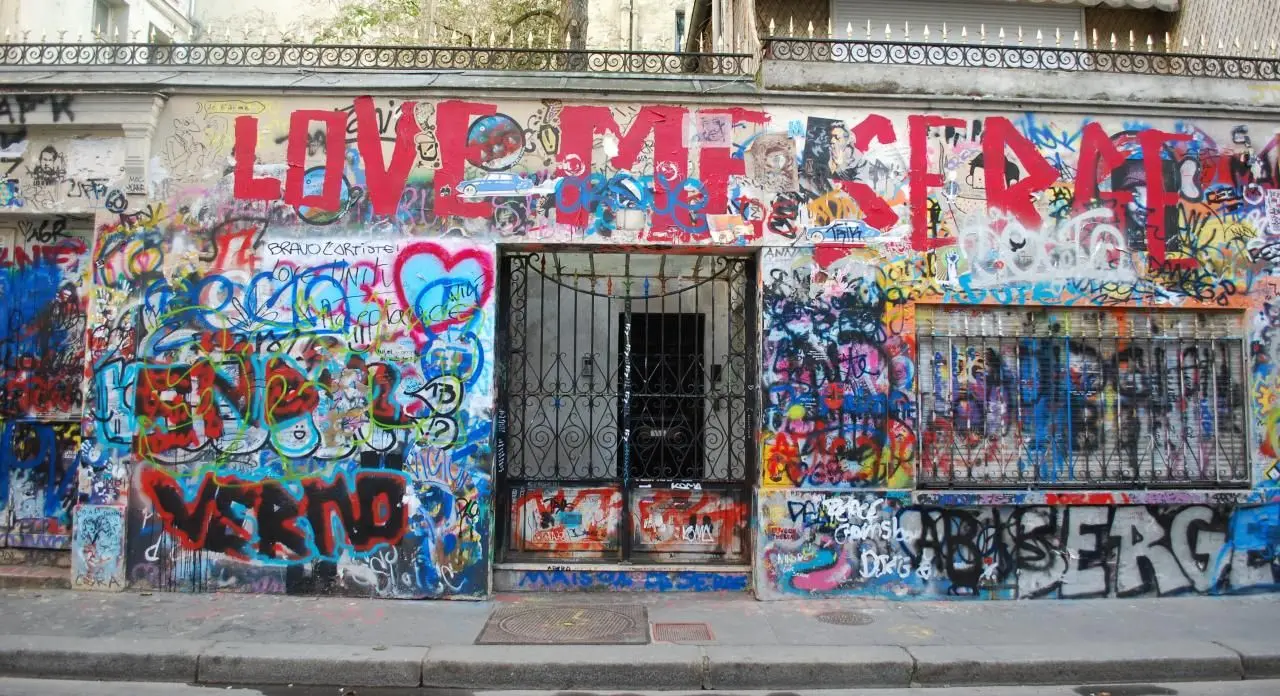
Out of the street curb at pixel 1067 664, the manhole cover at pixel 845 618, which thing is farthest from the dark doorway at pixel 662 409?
the street curb at pixel 1067 664

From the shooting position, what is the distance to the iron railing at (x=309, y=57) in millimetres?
6910

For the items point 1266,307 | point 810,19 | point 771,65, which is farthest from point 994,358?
point 810,19

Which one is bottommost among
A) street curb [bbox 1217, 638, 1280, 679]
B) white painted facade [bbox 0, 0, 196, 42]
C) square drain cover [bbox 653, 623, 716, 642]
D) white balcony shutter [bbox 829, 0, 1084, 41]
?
street curb [bbox 1217, 638, 1280, 679]

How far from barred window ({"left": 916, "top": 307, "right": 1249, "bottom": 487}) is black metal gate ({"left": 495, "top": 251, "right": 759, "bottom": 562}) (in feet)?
5.47

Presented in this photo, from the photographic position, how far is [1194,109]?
22.7 feet

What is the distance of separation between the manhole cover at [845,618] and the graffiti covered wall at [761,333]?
390 mm

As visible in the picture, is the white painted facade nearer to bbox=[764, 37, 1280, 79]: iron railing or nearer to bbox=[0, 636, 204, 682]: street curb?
bbox=[0, 636, 204, 682]: street curb

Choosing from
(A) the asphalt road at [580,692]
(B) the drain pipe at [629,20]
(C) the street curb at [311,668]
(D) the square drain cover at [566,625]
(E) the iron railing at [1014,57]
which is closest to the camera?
(A) the asphalt road at [580,692]

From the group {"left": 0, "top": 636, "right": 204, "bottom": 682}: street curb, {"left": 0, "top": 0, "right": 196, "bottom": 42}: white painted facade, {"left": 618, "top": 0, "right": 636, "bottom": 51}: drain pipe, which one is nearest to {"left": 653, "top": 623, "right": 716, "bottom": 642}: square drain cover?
{"left": 0, "top": 636, "right": 204, "bottom": 682}: street curb

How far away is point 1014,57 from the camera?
23.0 ft

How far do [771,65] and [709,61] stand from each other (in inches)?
30.2

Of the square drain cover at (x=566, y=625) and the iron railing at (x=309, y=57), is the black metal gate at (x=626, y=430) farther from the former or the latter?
the iron railing at (x=309, y=57)

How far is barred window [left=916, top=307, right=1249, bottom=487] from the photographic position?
6.77 meters

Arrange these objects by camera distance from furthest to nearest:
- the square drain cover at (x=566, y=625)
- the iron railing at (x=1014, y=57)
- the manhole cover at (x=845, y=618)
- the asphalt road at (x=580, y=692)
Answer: the iron railing at (x=1014, y=57), the manhole cover at (x=845, y=618), the square drain cover at (x=566, y=625), the asphalt road at (x=580, y=692)
